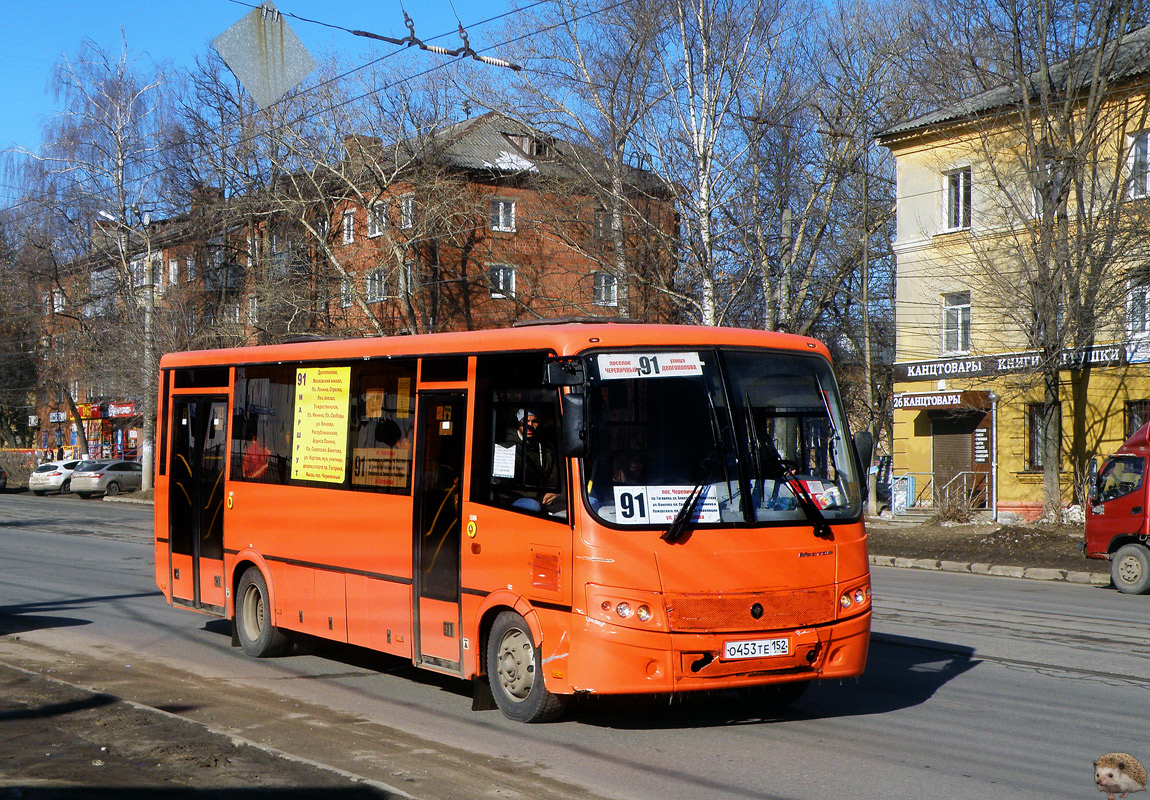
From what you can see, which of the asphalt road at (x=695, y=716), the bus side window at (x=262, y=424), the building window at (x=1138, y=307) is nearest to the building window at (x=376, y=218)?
the building window at (x=1138, y=307)

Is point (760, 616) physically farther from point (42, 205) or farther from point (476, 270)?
point (42, 205)

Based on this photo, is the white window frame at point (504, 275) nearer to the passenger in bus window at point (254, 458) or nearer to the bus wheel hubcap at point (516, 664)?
the passenger in bus window at point (254, 458)

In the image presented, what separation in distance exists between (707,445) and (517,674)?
1.90 m

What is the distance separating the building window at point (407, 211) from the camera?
37250mm

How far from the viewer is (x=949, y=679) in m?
9.30

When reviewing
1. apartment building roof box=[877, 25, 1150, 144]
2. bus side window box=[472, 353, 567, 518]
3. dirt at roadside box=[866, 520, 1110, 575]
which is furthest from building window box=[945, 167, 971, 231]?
bus side window box=[472, 353, 567, 518]

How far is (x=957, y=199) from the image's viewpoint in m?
31.7

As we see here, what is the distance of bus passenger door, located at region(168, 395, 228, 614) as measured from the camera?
37.0 ft

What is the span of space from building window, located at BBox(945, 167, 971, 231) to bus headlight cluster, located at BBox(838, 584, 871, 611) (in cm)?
2531

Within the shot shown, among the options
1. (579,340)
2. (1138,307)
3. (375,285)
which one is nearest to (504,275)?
(375,285)

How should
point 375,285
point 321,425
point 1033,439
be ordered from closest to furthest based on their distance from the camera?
point 321,425 → point 1033,439 → point 375,285

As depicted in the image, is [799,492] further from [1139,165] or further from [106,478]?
[106,478]

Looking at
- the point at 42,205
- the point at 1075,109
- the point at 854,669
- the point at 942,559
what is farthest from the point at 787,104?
the point at 42,205

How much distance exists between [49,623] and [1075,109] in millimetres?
22398
